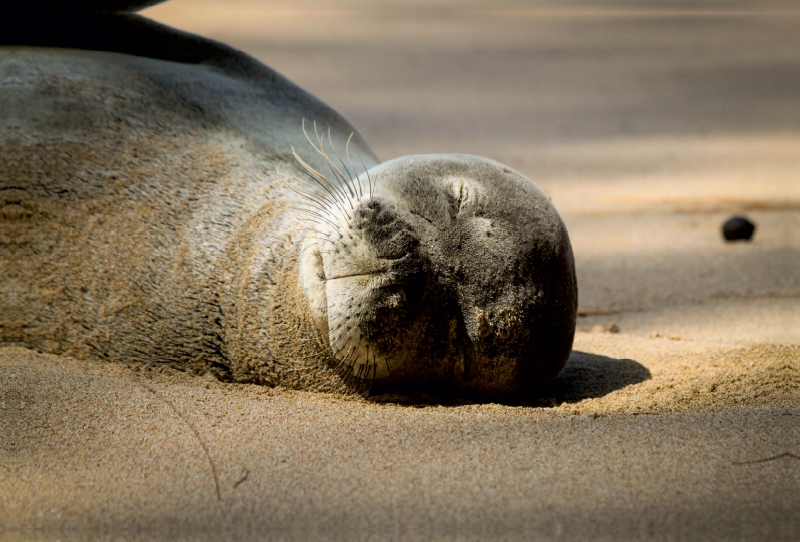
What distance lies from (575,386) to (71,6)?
92.2 inches

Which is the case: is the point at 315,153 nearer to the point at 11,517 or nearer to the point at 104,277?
the point at 104,277

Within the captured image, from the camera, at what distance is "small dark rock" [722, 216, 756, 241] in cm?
498

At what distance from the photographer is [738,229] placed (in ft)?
16.3

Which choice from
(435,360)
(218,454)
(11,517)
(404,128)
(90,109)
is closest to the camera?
(11,517)

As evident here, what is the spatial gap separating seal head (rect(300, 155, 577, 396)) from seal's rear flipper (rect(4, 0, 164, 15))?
1660mm

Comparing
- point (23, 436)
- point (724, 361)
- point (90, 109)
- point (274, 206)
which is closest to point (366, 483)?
point (23, 436)

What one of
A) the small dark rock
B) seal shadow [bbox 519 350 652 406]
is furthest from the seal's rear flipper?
the small dark rock

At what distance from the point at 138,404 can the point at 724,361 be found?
5.58 feet

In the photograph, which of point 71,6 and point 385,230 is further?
point 71,6

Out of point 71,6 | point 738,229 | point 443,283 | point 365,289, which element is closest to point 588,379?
point 443,283

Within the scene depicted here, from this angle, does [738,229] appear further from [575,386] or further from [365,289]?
[365,289]

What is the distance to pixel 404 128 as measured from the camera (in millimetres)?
8289

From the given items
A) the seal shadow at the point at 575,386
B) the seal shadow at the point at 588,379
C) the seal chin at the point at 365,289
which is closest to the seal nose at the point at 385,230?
the seal chin at the point at 365,289

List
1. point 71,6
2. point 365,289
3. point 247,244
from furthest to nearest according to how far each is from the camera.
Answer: point 71,6
point 247,244
point 365,289
